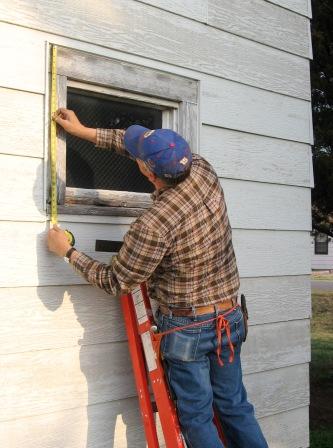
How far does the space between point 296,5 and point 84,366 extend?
2448 millimetres

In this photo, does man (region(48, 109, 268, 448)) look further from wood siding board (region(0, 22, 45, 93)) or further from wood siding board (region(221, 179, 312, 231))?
wood siding board (region(221, 179, 312, 231))

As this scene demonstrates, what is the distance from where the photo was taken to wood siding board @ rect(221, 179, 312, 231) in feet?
11.1

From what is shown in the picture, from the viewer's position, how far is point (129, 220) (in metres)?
2.95

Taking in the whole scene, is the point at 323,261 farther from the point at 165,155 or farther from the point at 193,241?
the point at 165,155

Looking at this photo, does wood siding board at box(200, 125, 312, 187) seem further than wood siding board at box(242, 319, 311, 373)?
No

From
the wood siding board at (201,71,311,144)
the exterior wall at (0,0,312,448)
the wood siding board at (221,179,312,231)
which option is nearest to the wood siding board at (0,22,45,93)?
the exterior wall at (0,0,312,448)

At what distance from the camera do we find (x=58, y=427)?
265 cm

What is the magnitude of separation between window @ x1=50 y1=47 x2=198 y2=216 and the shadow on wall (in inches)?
13.3

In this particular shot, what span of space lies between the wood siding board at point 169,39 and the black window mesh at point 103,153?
10.2 inches

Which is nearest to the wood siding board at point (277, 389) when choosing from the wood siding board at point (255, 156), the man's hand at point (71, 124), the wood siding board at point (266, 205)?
the wood siding board at point (266, 205)

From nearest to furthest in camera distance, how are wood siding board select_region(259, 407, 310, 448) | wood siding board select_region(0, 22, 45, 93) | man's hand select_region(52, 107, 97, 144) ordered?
wood siding board select_region(0, 22, 45, 93)
man's hand select_region(52, 107, 97, 144)
wood siding board select_region(259, 407, 310, 448)

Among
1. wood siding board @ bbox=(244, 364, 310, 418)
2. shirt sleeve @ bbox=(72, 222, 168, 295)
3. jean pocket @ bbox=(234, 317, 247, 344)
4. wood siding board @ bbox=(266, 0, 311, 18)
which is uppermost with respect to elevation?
wood siding board @ bbox=(266, 0, 311, 18)

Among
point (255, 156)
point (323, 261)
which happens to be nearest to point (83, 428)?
point (255, 156)

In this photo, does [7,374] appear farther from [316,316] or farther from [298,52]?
[316,316]
